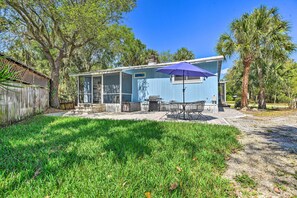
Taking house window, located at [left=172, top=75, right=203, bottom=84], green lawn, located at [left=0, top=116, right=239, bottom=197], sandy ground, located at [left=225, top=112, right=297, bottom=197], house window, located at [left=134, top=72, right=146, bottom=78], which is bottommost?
sandy ground, located at [left=225, top=112, right=297, bottom=197]

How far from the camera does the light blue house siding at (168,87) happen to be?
10750 millimetres

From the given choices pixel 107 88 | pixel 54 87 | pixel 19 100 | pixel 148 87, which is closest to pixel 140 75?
pixel 148 87

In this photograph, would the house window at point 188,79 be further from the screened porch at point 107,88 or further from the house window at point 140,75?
the screened porch at point 107,88

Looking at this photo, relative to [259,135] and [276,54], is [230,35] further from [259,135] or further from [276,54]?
[259,135]

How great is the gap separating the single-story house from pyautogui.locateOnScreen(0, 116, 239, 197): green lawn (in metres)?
6.89

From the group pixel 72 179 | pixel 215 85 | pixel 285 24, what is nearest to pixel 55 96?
pixel 215 85

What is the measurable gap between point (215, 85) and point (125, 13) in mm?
9509

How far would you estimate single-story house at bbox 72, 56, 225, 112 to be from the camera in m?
10.8

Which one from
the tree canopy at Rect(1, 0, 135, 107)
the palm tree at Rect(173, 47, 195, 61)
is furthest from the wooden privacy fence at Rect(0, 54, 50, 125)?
the palm tree at Rect(173, 47, 195, 61)

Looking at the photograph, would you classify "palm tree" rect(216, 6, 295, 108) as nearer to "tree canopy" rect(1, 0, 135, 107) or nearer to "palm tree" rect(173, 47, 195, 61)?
"tree canopy" rect(1, 0, 135, 107)

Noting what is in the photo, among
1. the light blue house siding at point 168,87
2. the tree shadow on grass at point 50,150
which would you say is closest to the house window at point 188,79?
the light blue house siding at point 168,87

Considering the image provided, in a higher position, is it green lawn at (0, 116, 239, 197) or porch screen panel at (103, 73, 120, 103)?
porch screen panel at (103, 73, 120, 103)

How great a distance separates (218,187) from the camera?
7.20ft

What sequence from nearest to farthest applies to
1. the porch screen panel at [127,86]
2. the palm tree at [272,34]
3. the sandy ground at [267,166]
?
the sandy ground at [267,166] → the palm tree at [272,34] → the porch screen panel at [127,86]
